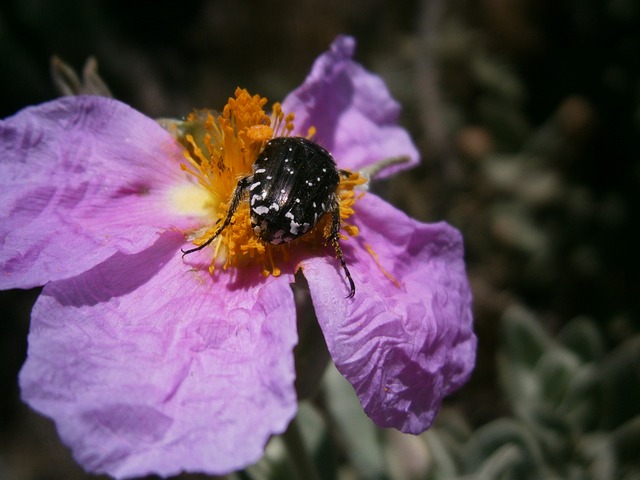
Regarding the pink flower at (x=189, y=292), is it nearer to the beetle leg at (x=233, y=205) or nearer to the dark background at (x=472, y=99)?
the beetle leg at (x=233, y=205)

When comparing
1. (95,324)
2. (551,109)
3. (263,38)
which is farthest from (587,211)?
(95,324)

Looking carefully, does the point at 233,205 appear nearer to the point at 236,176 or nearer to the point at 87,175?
the point at 236,176

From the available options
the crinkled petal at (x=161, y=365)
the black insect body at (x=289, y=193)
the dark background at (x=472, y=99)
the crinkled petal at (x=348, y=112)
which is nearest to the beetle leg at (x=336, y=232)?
the black insect body at (x=289, y=193)

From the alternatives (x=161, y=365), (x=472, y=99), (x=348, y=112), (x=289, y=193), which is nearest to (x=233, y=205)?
(x=289, y=193)

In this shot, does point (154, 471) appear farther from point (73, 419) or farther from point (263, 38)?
point (263, 38)

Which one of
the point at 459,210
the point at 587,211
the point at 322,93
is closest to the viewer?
the point at 322,93

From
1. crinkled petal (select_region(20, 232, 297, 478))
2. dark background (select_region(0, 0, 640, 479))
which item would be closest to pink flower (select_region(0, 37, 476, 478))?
crinkled petal (select_region(20, 232, 297, 478))
